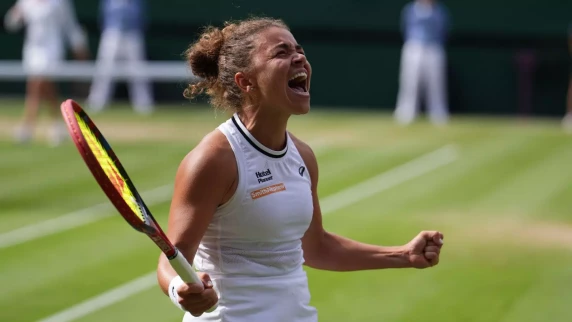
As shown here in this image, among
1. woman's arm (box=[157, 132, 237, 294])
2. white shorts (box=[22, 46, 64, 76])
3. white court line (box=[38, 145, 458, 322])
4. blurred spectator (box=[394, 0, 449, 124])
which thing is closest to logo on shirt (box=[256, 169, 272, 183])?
woman's arm (box=[157, 132, 237, 294])

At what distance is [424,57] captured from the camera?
20703 mm

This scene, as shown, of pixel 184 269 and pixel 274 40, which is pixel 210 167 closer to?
pixel 184 269

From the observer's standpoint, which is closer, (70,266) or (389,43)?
(70,266)

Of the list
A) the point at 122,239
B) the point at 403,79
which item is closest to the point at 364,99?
the point at 403,79

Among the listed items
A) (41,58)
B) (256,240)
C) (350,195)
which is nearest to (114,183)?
(256,240)

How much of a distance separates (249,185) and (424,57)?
17011 mm

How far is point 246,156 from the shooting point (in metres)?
4.11

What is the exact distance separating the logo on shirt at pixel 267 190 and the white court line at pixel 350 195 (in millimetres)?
3668

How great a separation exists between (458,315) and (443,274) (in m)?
1.20

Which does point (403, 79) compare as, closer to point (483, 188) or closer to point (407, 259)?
point (483, 188)

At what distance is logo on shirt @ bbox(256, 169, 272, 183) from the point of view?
4078 millimetres

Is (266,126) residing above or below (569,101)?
above

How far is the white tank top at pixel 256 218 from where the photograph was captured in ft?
13.3

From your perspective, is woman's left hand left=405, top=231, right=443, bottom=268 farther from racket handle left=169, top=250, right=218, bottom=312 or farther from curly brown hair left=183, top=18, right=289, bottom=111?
racket handle left=169, top=250, right=218, bottom=312
